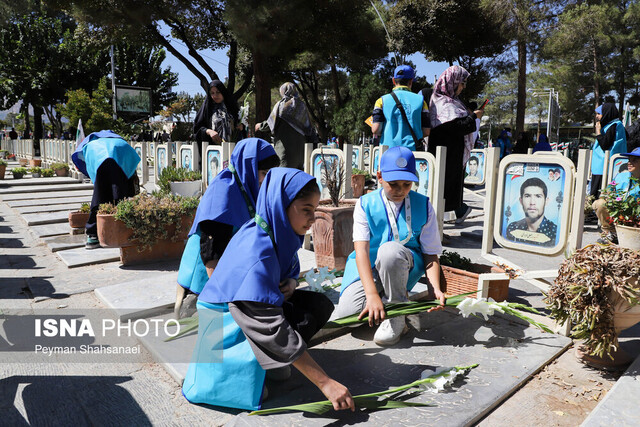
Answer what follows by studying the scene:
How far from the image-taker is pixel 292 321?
2279mm

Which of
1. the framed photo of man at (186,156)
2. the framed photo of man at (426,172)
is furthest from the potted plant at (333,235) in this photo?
the framed photo of man at (186,156)

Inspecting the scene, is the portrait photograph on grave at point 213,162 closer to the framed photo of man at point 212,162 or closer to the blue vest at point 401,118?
the framed photo of man at point 212,162

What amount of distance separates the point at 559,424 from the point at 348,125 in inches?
1035

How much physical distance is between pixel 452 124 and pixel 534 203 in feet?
7.41

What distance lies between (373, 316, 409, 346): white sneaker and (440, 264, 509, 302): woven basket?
0.62m

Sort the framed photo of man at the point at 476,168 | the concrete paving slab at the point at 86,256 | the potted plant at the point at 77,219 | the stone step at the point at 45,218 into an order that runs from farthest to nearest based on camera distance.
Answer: the framed photo of man at the point at 476,168
the stone step at the point at 45,218
the potted plant at the point at 77,219
the concrete paving slab at the point at 86,256

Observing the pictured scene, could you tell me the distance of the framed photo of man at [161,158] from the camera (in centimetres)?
982

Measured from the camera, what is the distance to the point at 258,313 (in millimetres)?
1901

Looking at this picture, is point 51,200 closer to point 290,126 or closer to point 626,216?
point 290,126

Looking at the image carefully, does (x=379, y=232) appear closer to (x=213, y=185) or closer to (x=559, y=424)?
(x=213, y=185)

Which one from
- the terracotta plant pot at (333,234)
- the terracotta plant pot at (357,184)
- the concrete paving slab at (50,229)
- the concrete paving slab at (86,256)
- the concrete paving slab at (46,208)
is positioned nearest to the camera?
the terracotta plant pot at (333,234)

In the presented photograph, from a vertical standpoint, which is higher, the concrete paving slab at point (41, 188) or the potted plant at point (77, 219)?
the concrete paving slab at point (41, 188)

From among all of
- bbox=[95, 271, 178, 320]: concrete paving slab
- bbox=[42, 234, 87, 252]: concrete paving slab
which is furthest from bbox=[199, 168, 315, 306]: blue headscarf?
bbox=[42, 234, 87, 252]: concrete paving slab

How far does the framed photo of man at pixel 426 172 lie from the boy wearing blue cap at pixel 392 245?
4.85 ft
